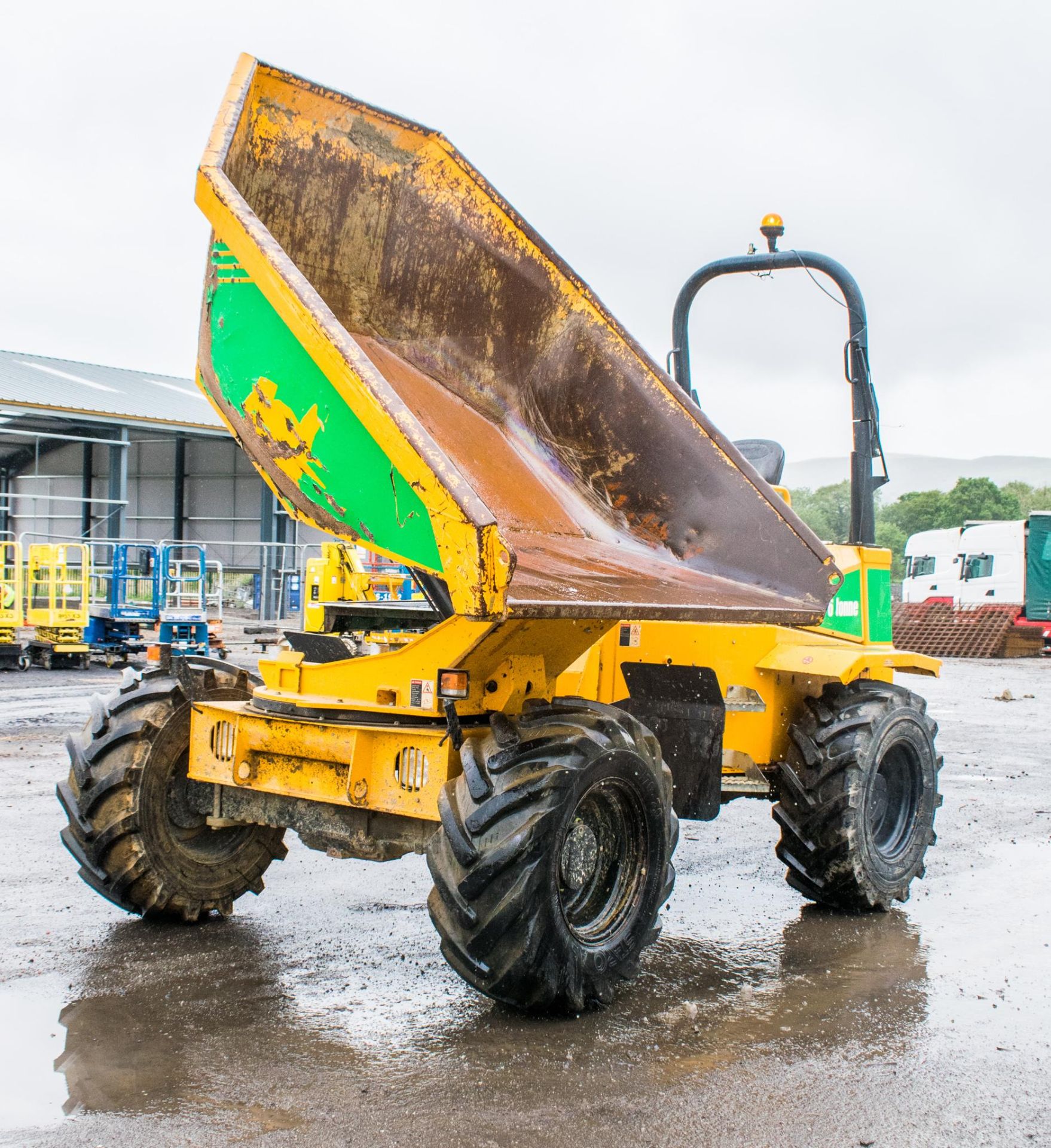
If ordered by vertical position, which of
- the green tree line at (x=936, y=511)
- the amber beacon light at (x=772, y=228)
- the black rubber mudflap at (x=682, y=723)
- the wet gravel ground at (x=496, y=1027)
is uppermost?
the green tree line at (x=936, y=511)

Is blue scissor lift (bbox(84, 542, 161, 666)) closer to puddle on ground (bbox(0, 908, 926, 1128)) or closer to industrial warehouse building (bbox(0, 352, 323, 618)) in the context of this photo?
industrial warehouse building (bbox(0, 352, 323, 618))

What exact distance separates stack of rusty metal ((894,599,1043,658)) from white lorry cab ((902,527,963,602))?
282 centimetres

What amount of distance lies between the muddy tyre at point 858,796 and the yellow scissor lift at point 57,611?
584 inches

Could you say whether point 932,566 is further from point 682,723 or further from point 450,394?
point 450,394

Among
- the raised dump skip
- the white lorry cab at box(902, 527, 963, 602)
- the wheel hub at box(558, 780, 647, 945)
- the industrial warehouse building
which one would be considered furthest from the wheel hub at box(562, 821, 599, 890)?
the white lorry cab at box(902, 527, 963, 602)

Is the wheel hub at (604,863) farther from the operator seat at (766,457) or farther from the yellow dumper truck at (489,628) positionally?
the operator seat at (766,457)

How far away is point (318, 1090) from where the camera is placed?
3.59 meters

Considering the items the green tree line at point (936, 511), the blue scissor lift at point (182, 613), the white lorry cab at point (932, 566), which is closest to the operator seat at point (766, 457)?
the blue scissor lift at point (182, 613)

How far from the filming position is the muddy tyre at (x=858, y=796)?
565 centimetres

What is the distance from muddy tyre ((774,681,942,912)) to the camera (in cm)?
565

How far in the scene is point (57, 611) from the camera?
18797 mm

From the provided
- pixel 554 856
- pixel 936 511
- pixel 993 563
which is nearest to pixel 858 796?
pixel 554 856

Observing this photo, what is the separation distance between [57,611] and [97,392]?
15812mm

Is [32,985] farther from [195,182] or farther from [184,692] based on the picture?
[195,182]
